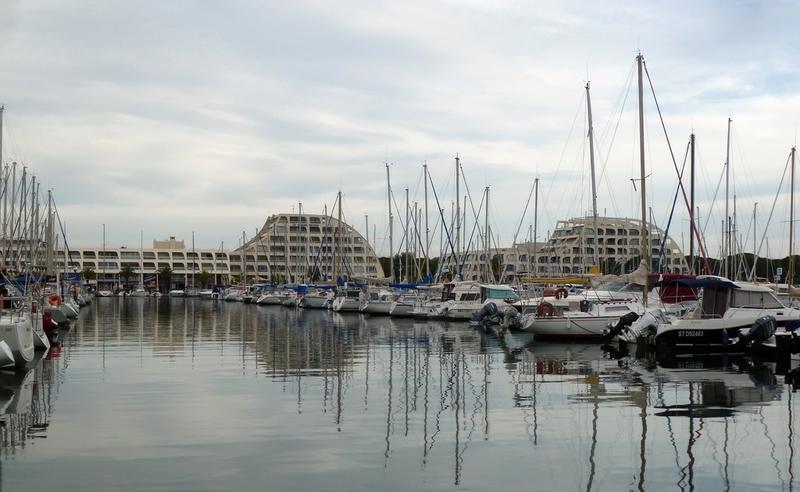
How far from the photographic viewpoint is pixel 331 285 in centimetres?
9219

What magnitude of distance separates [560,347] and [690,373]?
34.6 feet

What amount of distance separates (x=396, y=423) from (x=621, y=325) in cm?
2018

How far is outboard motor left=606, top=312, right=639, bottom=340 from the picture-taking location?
35.3 metres

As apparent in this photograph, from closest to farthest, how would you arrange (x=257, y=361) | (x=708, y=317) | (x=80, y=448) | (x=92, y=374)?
1. (x=80, y=448)
2. (x=92, y=374)
3. (x=257, y=361)
4. (x=708, y=317)

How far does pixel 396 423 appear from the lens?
1722 centimetres

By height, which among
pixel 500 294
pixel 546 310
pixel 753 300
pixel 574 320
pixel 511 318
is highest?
pixel 753 300

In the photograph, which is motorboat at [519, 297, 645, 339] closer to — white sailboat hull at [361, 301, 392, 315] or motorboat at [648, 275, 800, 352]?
motorboat at [648, 275, 800, 352]

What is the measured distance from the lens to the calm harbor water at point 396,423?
1291cm

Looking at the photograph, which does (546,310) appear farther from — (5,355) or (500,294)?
(5,355)

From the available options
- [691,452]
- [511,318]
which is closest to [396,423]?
[691,452]

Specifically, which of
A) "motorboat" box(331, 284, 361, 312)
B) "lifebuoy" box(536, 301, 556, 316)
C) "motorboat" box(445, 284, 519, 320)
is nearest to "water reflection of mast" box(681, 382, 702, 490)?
"lifebuoy" box(536, 301, 556, 316)

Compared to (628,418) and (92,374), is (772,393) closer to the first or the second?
(628,418)

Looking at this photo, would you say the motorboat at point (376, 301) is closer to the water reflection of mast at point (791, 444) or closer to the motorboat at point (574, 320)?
the motorboat at point (574, 320)

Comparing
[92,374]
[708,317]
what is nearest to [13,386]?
[92,374]
